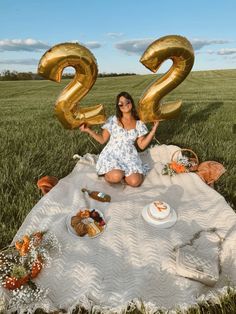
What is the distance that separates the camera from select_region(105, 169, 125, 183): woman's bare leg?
5.19 metres

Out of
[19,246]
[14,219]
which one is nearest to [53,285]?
[19,246]

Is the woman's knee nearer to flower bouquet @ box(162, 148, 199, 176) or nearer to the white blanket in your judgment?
the white blanket

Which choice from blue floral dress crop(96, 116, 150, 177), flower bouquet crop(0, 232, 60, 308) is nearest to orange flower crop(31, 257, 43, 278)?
flower bouquet crop(0, 232, 60, 308)

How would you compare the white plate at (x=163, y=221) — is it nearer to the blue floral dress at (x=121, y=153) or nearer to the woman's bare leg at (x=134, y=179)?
the woman's bare leg at (x=134, y=179)

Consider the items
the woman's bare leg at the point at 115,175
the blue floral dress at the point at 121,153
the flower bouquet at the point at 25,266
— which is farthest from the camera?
the blue floral dress at the point at 121,153

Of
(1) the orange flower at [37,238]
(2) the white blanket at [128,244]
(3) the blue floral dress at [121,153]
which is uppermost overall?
(3) the blue floral dress at [121,153]

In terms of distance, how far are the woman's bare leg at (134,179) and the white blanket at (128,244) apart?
0.24 feet

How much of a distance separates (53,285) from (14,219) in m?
1.26

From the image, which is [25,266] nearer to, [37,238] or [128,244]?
[37,238]

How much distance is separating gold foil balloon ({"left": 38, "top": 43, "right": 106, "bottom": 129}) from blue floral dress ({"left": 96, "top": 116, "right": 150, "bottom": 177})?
0.51m

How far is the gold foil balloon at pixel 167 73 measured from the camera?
181 inches

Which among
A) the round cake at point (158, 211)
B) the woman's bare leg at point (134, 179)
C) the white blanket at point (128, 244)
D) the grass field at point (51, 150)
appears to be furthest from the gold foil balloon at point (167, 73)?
the round cake at point (158, 211)

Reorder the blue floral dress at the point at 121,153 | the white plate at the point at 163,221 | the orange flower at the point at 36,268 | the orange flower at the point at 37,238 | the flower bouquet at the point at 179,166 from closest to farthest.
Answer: the orange flower at the point at 36,268 → the orange flower at the point at 37,238 → the white plate at the point at 163,221 → the blue floral dress at the point at 121,153 → the flower bouquet at the point at 179,166

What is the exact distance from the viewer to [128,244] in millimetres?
3766
